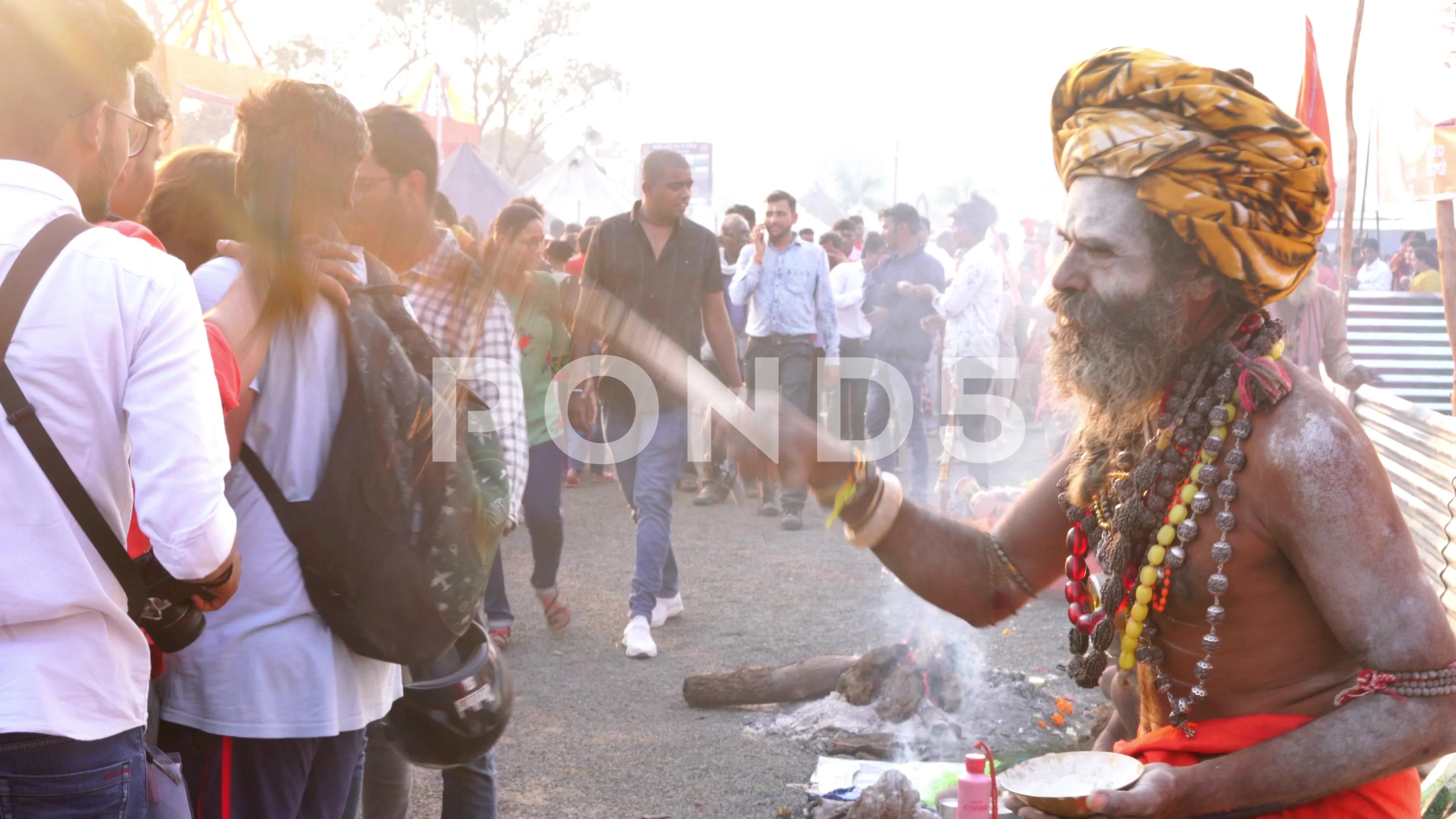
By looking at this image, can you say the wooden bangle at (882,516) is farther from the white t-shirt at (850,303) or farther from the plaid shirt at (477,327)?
the white t-shirt at (850,303)

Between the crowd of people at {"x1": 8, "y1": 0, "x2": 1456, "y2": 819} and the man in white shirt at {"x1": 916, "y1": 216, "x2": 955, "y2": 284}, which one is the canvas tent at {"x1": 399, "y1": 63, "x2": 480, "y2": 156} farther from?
the crowd of people at {"x1": 8, "y1": 0, "x2": 1456, "y2": 819}

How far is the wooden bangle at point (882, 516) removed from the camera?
2.46 meters

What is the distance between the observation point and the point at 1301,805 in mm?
1961

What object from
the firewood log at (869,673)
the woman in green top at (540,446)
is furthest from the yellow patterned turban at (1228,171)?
the firewood log at (869,673)

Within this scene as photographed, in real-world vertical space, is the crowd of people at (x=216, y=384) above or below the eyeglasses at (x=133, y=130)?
Answer: below

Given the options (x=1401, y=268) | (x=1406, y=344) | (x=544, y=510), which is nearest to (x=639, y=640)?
(x=544, y=510)

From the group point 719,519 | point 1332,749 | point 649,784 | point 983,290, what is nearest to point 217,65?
point 719,519

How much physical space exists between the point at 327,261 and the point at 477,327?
0.62 metres

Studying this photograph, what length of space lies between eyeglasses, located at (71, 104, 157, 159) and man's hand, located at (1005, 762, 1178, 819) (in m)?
2.04

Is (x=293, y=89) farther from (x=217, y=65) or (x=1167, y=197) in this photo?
(x=217, y=65)

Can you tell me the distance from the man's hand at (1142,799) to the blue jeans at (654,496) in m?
4.53

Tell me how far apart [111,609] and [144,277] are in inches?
22.4

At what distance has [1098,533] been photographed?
2.32 m

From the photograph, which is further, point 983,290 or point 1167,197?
point 983,290
